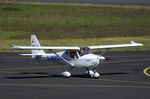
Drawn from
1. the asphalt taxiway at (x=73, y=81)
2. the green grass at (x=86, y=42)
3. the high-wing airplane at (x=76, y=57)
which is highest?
the green grass at (x=86, y=42)

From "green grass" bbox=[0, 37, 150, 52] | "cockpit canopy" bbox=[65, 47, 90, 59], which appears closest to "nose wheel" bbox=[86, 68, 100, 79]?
"cockpit canopy" bbox=[65, 47, 90, 59]

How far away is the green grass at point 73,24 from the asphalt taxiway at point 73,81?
10.3 meters

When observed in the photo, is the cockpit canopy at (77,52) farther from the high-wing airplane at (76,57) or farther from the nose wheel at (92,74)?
the nose wheel at (92,74)

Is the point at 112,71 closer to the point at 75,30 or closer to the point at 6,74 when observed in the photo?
the point at 6,74

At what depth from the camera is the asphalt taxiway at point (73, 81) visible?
27219mm

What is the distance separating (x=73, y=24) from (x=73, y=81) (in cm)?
3167

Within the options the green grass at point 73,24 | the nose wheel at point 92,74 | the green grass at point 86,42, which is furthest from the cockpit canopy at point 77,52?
the green grass at point 73,24

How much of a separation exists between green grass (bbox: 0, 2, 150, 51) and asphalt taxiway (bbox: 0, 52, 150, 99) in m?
10.3

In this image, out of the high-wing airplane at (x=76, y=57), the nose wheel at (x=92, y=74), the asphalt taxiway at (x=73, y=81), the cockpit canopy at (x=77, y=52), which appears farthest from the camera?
the cockpit canopy at (x=77, y=52)

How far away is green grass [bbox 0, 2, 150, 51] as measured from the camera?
54875 millimetres

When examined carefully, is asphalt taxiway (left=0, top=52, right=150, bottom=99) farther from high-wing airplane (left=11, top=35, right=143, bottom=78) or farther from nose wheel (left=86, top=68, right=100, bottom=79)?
high-wing airplane (left=11, top=35, right=143, bottom=78)

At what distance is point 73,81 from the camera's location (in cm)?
3194

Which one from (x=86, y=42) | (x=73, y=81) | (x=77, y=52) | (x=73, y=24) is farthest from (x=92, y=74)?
(x=73, y=24)

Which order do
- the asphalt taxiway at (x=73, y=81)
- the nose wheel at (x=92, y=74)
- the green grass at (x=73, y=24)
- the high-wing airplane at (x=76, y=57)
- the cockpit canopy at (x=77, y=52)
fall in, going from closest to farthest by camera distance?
the asphalt taxiway at (x=73, y=81), the high-wing airplane at (x=76, y=57), the nose wheel at (x=92, y=74), the cockpit canopy at (x=77, y=52), the green grass at (x=73, y=24)
